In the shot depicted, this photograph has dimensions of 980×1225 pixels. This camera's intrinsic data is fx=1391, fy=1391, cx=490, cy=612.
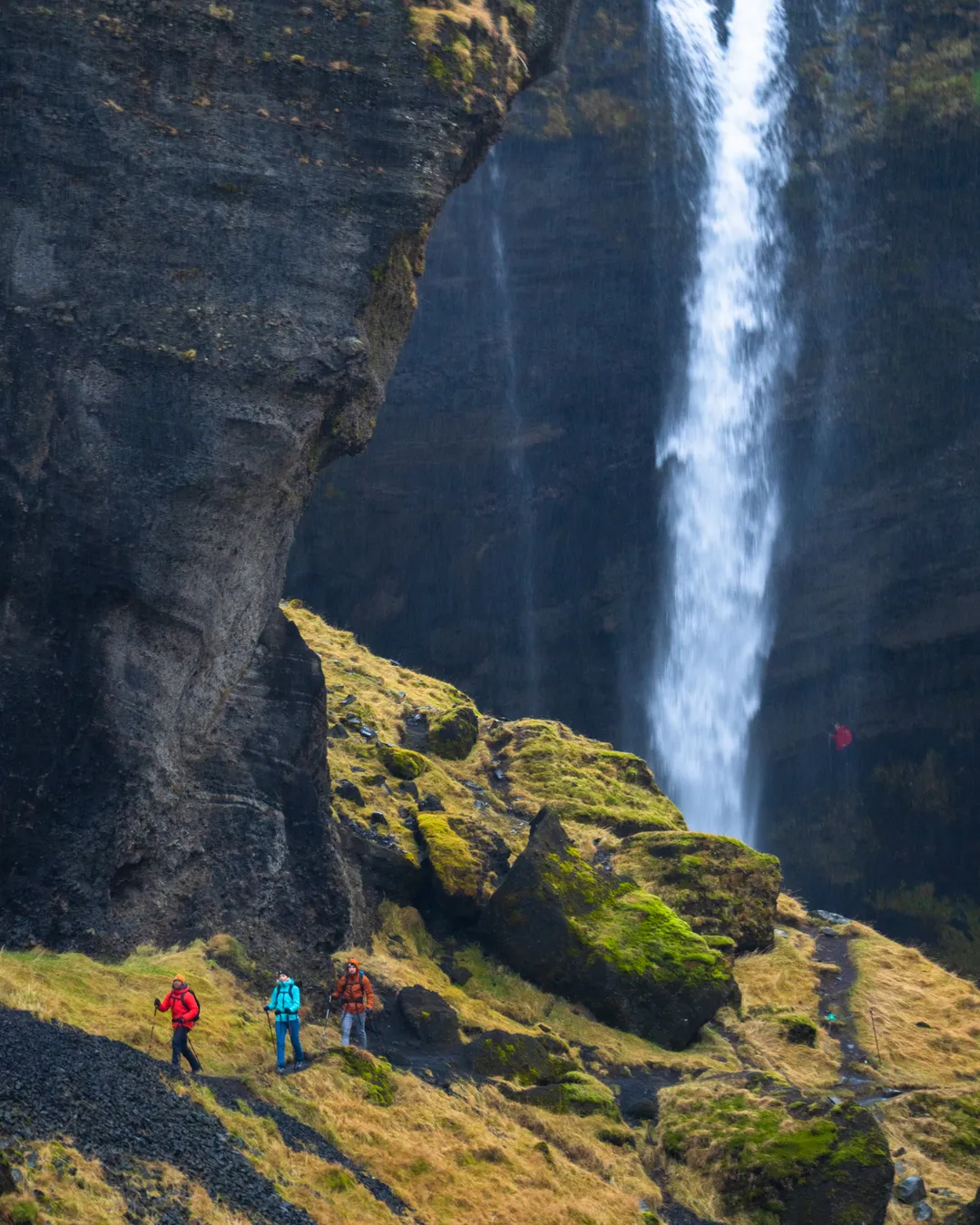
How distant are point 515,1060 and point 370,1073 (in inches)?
121

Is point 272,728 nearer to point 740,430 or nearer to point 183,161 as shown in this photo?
point 183,161

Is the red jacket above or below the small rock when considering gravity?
below

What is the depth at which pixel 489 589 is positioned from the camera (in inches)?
1861

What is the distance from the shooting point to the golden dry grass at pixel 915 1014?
23469mm

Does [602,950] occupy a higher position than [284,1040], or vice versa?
[602,950]

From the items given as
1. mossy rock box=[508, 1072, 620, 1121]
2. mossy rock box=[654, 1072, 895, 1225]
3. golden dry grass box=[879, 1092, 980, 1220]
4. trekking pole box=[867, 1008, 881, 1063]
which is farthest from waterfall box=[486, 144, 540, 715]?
mossy rock box=[654, 1072, 895, 1225]

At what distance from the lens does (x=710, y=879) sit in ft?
87.5

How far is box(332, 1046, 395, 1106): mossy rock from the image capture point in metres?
16.2

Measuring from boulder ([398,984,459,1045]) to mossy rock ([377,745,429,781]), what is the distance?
23.2ft

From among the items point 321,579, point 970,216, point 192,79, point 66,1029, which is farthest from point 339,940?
point 970,216

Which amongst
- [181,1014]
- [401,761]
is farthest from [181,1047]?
[401,761]

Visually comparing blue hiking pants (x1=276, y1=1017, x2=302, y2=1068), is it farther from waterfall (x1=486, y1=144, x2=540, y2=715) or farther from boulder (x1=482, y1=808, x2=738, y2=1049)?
waterfall (x1=486, y1=144, x2=540, y2=715)

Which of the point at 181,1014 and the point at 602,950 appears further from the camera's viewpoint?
the point at 602,950

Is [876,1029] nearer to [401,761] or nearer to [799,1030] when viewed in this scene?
[799,1030]
